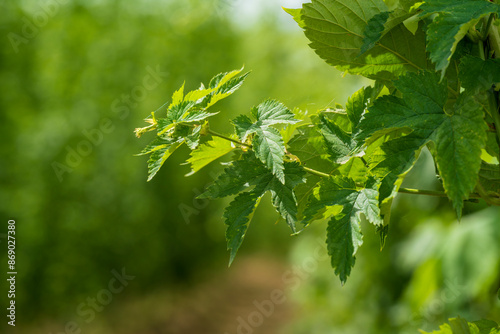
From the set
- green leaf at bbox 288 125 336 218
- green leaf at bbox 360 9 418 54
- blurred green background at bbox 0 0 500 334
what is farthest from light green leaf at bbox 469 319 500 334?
blurred green background at bbox 0 0 500 334

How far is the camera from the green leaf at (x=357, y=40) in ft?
2.22

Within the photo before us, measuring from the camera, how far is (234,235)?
66 cm

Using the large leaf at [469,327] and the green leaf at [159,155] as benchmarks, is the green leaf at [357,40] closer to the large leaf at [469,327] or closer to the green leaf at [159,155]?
the green leaf at [159,155]

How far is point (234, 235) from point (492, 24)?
41 centimetres

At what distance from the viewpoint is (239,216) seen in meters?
0.66

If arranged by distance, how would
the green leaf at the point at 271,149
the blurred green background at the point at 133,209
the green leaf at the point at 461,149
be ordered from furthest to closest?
the blurred green background at the point at 133,209 < the green leaf at the point at 271,149 < the green leaf at the point at 461,149

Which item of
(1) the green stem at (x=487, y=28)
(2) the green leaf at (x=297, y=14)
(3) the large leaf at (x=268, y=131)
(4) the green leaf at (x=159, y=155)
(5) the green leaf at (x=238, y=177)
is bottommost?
(1) the green stem at (x=487, y=28)

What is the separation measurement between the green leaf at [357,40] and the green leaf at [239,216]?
8.6 inches

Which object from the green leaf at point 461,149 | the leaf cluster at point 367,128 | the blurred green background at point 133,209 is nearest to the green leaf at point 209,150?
the leaf cluster at point 367,128

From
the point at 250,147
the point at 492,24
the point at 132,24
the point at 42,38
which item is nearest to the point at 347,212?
the point at 250,147

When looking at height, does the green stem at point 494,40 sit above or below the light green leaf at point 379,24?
below

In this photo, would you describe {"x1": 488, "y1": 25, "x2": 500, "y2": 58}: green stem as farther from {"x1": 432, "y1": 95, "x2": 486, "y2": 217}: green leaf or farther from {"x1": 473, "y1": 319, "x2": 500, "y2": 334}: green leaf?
{"x1": 473, "y1": 319, "x2": 500, "y2": 334}: green leaf

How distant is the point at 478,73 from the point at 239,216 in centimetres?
33

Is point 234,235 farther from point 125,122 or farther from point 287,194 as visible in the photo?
point 125,122
